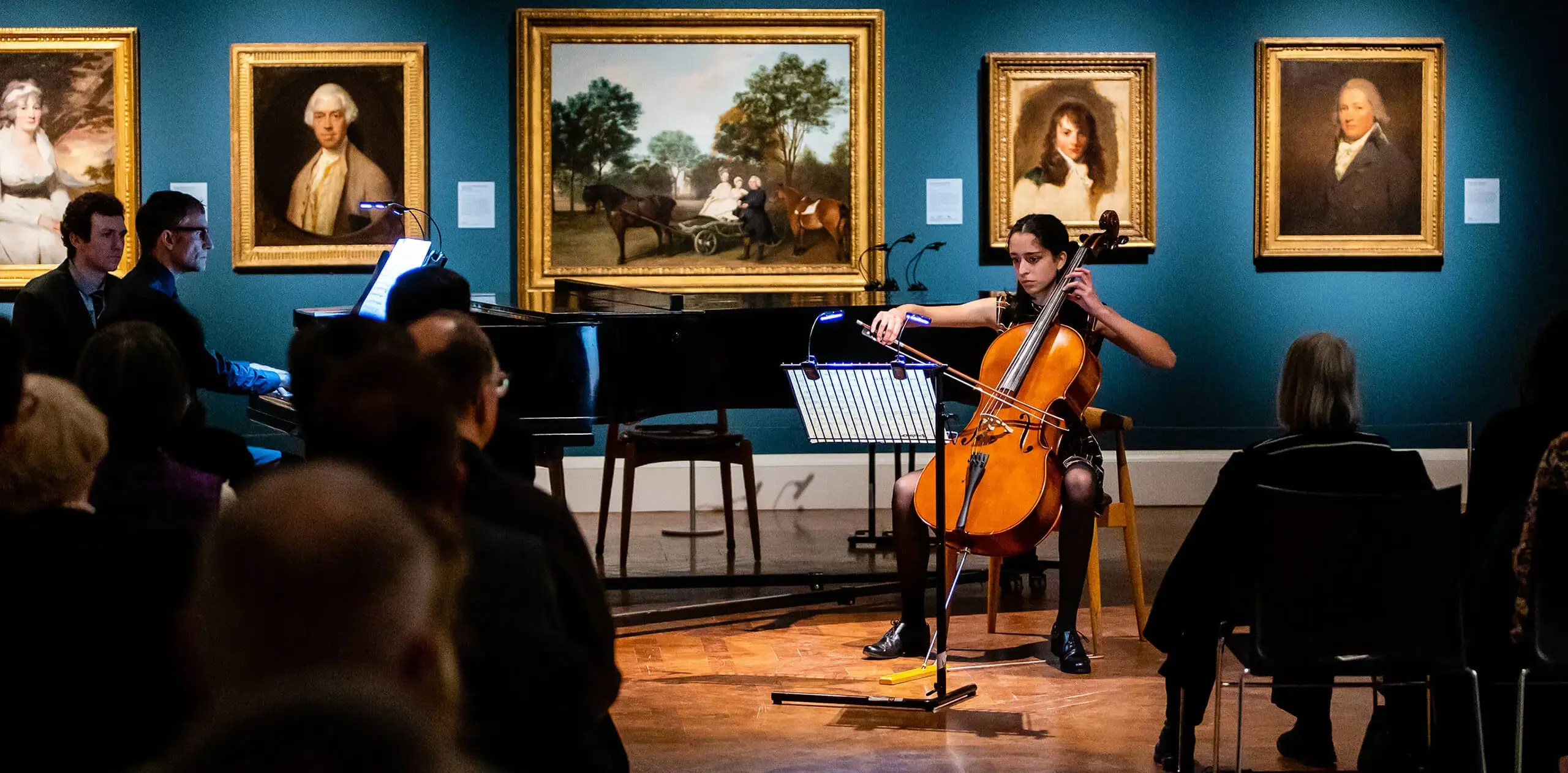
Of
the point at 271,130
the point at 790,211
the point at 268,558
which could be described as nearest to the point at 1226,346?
the point at 790,211

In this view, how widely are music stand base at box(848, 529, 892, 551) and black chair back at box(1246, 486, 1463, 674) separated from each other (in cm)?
336

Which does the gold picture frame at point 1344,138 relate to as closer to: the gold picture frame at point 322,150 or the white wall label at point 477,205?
the white wall label at point 477,205

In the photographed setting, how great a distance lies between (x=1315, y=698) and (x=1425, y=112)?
4330mm

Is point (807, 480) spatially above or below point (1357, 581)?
below

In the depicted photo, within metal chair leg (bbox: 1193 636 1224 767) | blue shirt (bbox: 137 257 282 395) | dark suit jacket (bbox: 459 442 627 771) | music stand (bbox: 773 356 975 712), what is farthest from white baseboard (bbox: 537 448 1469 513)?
dark suit jacket (bbox: 459 442 627 771)

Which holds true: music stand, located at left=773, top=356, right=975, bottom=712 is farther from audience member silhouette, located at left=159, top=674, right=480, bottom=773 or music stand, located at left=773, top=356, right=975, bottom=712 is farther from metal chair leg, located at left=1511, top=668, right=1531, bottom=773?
audience member silhouette, located at left=159, top=674, right=480, bottom=773

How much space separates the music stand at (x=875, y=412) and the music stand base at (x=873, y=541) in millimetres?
2178

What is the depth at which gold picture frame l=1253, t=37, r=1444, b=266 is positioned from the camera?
275 inches

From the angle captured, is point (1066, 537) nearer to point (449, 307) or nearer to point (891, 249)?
point (449, 307)

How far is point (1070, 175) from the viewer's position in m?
6.94

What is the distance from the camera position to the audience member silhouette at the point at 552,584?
173 cm

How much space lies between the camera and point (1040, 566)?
5523 mm

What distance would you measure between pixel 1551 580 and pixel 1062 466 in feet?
5.20

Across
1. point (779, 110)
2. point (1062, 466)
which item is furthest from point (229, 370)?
point (779, 110)
